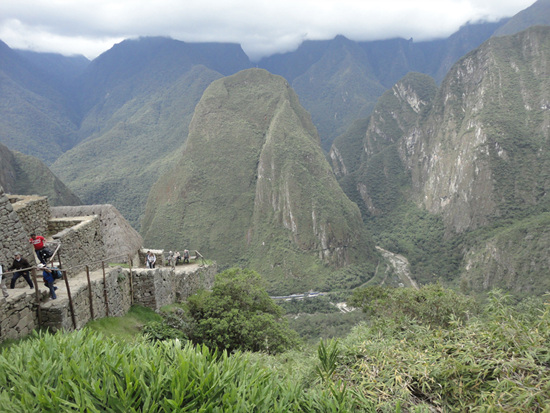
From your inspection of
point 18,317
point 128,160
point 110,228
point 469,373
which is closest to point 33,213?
point 18,317

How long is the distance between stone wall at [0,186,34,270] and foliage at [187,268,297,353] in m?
6.48

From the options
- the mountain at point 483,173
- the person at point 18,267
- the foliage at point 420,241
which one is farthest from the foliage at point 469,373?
the foliage at point 420,241

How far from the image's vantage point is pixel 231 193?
101 metres

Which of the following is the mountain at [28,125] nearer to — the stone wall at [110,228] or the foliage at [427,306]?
the stone wall at [110,228]

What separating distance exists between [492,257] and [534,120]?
50491mm

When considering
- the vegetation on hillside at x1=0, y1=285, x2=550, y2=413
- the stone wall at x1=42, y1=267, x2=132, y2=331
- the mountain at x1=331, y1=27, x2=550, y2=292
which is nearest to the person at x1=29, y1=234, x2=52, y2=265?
the stone wall at x1=42, y1=267, x2=132, y2=331

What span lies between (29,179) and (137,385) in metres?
86.8

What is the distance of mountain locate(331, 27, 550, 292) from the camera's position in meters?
74.9

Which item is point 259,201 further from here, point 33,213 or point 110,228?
point 33,213

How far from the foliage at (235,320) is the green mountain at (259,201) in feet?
207

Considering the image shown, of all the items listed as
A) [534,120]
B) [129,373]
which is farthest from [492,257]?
[129,373]

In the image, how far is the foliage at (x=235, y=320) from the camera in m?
13.5

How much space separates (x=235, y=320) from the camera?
1391 cm

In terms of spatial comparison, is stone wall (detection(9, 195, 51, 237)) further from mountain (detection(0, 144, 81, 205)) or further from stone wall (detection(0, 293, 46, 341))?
mountain (detection(0, 144, 81, 205))
